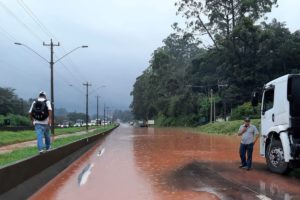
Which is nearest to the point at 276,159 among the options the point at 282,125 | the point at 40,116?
the point at 282,125

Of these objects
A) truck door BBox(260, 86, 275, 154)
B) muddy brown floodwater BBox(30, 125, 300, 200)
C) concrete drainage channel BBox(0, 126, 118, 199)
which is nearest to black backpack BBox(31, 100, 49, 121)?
concrete drainage channel BBox(0, 126, 118, 199)

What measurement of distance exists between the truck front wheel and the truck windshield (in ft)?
3.79

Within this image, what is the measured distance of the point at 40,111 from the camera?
1416cm

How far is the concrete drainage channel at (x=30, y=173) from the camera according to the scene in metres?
9.00

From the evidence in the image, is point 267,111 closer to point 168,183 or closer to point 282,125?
point 282,125

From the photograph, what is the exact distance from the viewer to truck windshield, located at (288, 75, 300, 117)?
1373 cm

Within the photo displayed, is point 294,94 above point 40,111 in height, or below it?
above

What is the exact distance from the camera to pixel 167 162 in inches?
723

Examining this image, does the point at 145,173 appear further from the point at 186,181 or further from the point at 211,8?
the point at 211,8

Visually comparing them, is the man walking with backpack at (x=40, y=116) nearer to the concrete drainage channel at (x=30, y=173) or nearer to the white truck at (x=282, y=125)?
the concrete drainage channel at (x=30, y=173)

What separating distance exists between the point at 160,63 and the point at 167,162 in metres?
110

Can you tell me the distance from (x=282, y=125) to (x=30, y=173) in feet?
23.5

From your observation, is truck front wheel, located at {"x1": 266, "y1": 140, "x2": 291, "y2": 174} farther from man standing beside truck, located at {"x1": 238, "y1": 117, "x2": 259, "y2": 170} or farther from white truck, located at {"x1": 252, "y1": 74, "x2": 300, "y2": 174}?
man standing beside truck, located at {"x1": 238, "y1": 117, "x2": 259, "y2": 170}

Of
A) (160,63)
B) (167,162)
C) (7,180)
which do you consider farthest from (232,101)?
(7,180)
